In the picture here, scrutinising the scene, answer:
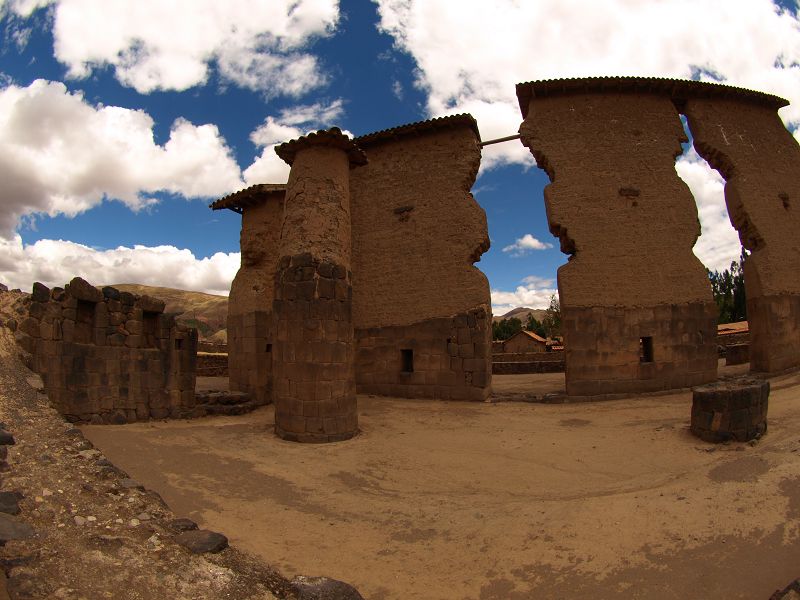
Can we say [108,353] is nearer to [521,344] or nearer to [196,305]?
[521,344]

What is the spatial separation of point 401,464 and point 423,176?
8.39 m

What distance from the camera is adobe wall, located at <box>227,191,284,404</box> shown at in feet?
40.6

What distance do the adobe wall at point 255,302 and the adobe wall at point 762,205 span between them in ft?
41.7

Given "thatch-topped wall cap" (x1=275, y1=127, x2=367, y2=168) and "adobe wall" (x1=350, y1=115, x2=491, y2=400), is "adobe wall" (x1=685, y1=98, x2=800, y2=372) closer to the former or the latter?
"adobe wall" (x1=350, y1=115, x2=491, y2=400)

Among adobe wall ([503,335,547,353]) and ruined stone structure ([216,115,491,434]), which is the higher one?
ruined stone structure ([216,115,491,434])

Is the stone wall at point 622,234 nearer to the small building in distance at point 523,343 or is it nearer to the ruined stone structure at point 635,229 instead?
the ruined stone structure at point 635,229

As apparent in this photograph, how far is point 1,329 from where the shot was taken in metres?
6.70

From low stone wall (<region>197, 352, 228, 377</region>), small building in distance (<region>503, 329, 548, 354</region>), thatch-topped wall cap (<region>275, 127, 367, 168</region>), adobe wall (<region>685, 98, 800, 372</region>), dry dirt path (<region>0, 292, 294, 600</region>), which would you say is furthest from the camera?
small building in distance (<region>503, 329, 548, 354</region>)

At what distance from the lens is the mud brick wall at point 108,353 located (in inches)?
280

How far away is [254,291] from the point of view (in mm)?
12977

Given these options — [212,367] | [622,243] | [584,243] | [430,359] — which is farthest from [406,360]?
[212,367]

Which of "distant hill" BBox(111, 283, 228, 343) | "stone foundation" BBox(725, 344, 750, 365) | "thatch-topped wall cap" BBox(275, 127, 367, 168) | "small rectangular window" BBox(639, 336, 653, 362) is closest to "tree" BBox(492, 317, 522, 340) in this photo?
"stone foundation" BBox(725, 344, 750, 365)

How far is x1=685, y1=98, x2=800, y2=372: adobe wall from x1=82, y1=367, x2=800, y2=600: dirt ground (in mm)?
4343

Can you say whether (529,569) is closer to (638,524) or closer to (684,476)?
(638,524)
